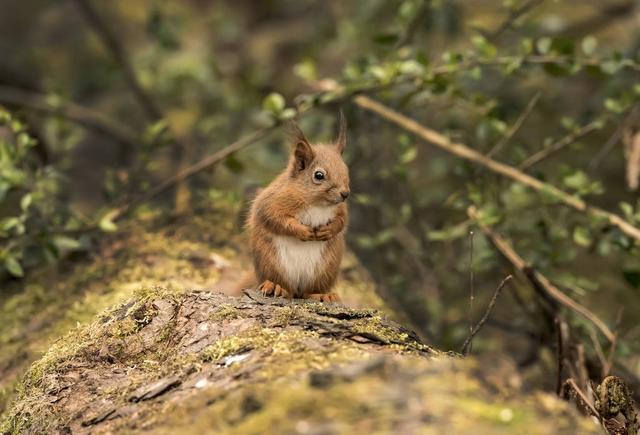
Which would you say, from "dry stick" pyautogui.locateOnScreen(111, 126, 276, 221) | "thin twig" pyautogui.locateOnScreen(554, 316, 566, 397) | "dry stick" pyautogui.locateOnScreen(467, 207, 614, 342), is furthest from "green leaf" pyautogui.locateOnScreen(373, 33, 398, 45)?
"thin twig" pyautogui.locateOnScreen(554, 316, 566, 397)

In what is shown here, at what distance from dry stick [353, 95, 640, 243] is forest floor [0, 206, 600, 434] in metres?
1.23

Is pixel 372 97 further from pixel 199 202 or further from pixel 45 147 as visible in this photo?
pixel 45 147

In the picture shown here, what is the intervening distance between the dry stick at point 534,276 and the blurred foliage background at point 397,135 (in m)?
0.09

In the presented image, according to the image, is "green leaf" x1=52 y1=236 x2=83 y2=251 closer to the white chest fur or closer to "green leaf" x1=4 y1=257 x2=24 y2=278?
"green leaf" x1=4 y1=257 x2=24 y2=278

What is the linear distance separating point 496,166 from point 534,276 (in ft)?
2.77

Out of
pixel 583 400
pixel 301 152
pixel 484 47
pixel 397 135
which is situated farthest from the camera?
pixel 397 135

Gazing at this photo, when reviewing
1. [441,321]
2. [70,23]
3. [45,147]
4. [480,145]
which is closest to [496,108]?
[480,145]

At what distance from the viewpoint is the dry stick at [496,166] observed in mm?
4848

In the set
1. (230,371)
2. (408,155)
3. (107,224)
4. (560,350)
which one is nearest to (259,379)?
(230,371)

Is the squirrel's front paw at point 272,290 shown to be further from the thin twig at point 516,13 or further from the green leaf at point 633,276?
the thin twig at point 516,13

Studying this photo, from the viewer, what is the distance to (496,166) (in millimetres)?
5422

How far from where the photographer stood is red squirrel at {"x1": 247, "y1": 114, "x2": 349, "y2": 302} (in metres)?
3.88

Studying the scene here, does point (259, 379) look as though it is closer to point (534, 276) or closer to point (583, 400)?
point (583, 400)

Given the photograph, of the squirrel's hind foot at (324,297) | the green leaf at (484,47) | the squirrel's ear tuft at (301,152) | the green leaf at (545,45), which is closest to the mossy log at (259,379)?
the squirrel's hind foot at (324,297)
